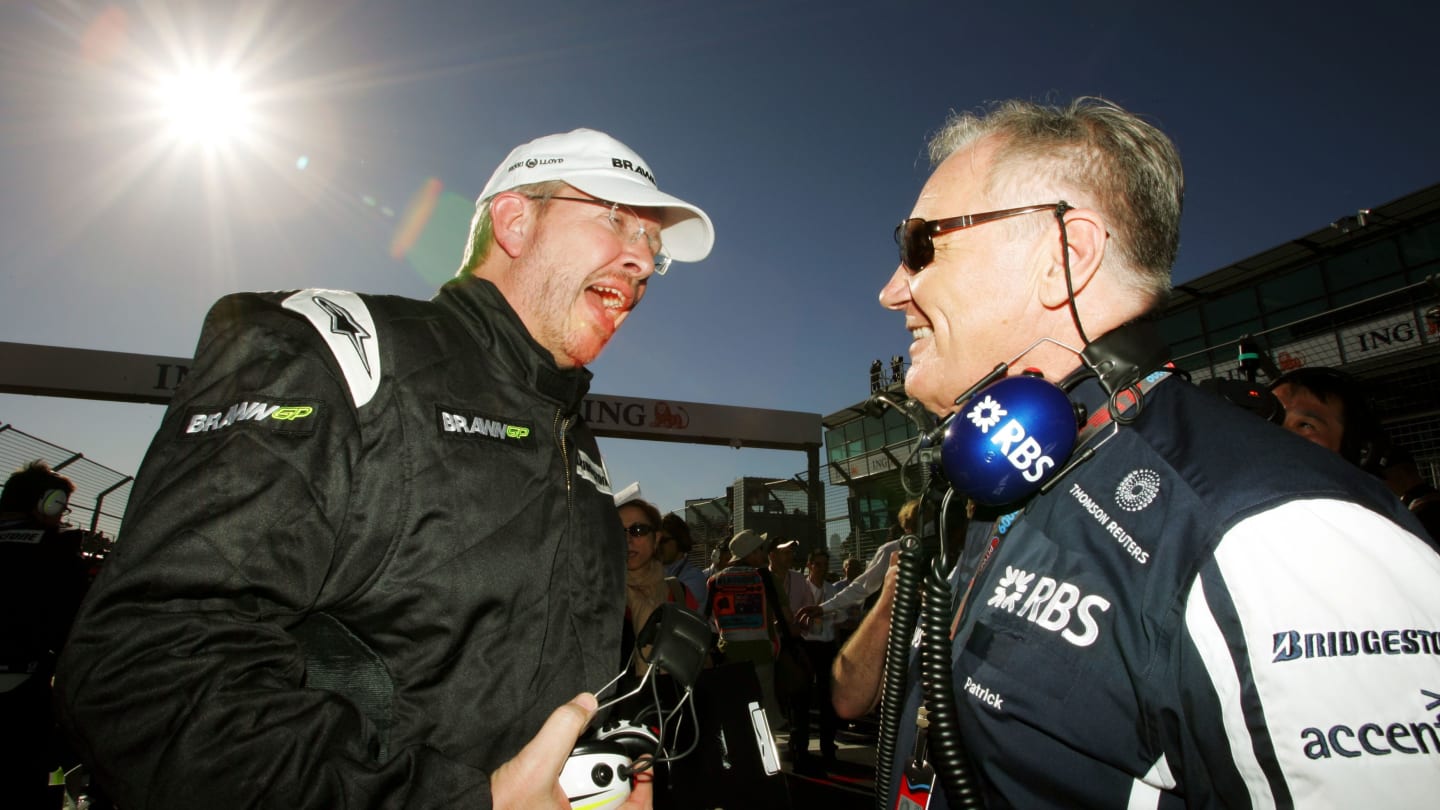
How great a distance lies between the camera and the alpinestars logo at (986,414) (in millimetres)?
1452

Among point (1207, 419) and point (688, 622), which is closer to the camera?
point (1207, 419)

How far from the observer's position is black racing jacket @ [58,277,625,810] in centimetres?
106

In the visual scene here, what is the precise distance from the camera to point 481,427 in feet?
5.43

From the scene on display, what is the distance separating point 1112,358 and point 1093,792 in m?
0.89

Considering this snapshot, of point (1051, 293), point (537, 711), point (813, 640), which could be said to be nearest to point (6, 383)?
point (813, 640)

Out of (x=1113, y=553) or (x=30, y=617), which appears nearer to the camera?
(x=1113, y=553)

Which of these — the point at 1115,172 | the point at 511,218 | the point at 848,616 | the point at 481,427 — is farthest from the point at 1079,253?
the point at 848,616

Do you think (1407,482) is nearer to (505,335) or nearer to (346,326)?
(505,335)

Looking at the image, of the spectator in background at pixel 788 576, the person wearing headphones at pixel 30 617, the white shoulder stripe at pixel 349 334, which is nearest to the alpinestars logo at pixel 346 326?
the white shoulder stripe at pixel 349 334

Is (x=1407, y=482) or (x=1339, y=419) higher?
(x=1339, y=419)

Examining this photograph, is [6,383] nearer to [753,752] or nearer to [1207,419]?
[753,752]

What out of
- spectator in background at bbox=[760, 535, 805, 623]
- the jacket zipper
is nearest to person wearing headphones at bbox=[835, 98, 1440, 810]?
the jacket zipper

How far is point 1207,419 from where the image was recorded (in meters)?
1.29

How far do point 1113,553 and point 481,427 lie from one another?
1.44 meters
